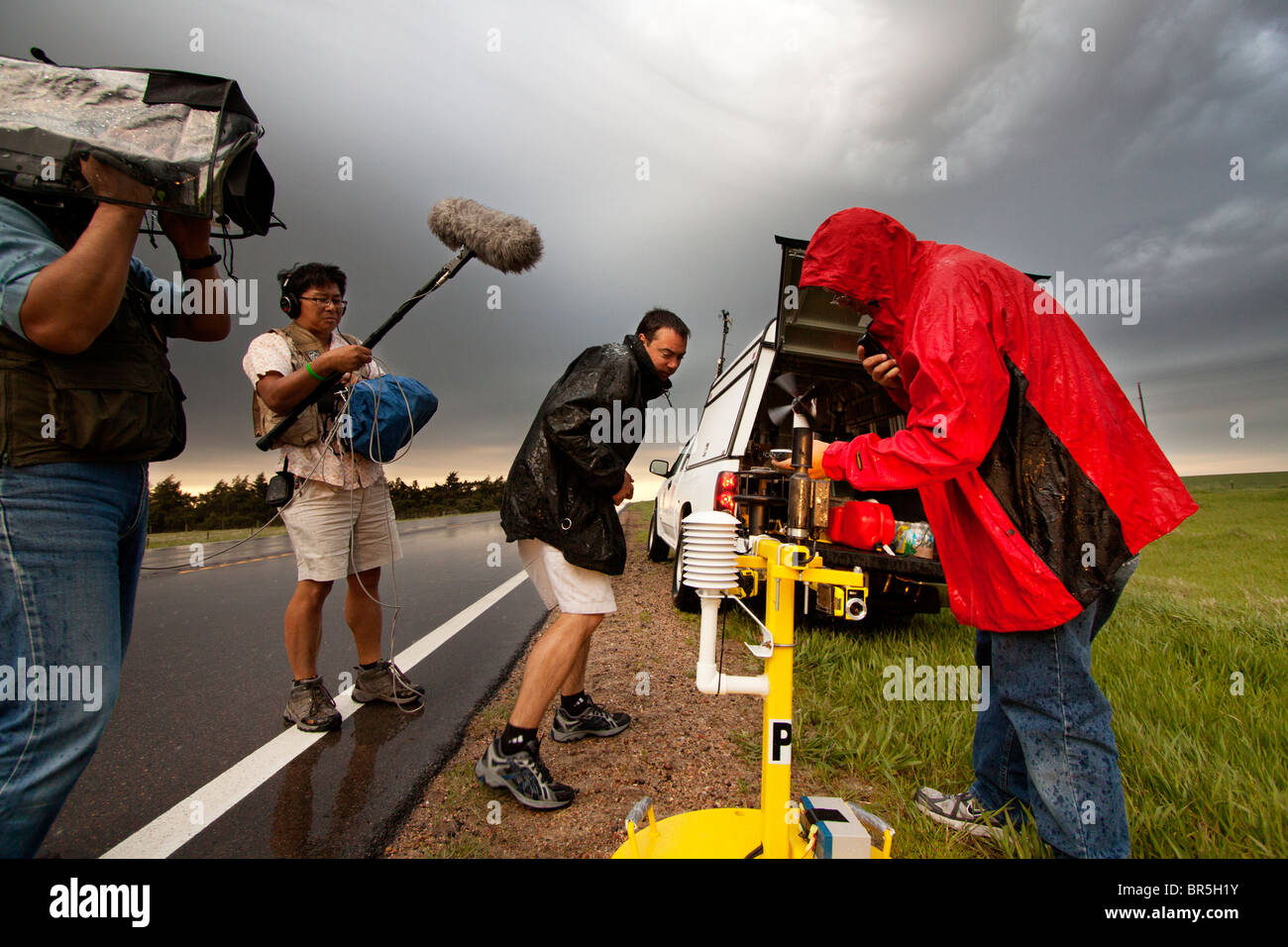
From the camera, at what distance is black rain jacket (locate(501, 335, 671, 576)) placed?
2.60 m

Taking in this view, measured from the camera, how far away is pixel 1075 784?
1735 mm

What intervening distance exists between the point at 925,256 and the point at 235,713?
4.12 m

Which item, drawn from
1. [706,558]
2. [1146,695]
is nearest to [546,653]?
[706,558]

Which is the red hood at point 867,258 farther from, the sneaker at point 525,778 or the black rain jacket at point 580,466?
the sneaker at point 525,778

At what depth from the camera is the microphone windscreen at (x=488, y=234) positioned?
8.87ft

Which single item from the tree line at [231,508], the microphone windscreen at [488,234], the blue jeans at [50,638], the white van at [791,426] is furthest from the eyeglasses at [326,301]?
the tree line at [231,508]

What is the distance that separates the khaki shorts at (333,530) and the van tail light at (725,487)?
7.38 feet

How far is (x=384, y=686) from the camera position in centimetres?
343

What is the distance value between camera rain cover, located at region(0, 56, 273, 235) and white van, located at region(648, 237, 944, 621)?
2.53m

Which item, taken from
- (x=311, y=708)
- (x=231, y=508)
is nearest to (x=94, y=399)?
(x=311, y=708)

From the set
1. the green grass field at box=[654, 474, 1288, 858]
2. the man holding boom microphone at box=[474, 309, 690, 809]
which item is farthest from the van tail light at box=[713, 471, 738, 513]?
the man holding boom microphone at box=[474, 309, 690, 809]

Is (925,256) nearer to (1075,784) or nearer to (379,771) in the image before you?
(1075,784)
